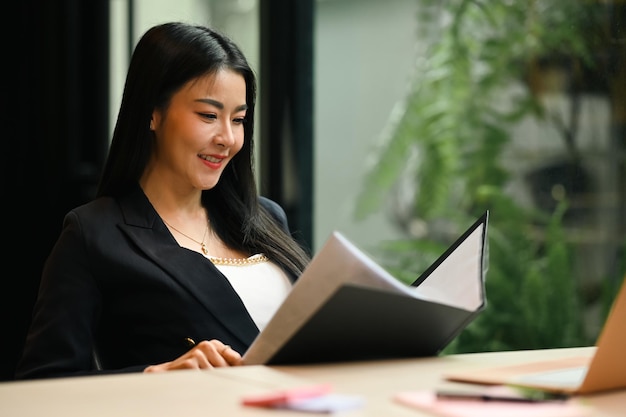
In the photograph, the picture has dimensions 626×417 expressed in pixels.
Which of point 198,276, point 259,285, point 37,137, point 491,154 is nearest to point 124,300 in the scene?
point 198,276

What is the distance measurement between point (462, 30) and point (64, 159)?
262 centimetres

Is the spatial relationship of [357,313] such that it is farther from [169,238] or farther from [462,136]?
[462,136]

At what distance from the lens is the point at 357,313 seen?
130 centimetres

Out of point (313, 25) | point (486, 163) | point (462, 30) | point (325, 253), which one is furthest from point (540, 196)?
point (325, 253)

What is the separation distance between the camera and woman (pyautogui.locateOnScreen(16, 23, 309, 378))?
188cm

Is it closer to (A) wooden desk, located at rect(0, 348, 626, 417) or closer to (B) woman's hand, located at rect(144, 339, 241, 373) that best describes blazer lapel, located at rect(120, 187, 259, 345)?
(B) woman's hand, located at rect(144, 339, 241, 373)

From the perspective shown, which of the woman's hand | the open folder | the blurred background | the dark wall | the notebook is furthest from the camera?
→ the dark wall

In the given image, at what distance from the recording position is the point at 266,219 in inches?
89.9

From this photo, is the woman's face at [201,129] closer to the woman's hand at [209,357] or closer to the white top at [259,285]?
the white top at [259,285]

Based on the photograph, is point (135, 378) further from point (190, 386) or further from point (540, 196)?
point (540, 196)

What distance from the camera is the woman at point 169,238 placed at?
1.88 meters

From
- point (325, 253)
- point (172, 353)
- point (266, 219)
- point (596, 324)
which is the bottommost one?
point (596, 324)

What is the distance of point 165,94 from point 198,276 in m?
0.39

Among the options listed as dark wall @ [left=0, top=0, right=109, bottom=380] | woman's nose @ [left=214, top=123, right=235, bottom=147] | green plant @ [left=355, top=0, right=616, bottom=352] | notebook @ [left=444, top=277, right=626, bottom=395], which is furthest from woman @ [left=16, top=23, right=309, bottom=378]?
dark wall @ [left=0, top=0, right=109, bottom=380]
